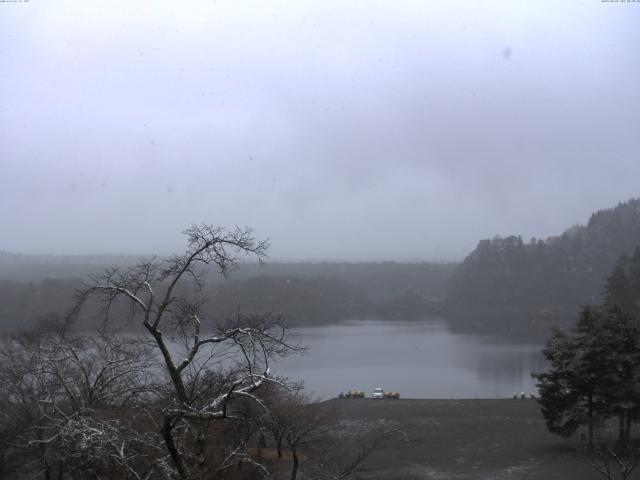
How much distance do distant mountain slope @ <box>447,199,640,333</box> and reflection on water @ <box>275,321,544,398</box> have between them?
48.3ft

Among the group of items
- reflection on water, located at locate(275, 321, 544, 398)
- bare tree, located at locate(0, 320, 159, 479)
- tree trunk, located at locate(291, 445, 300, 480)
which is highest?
bare tree, located at locate(0, 320, 159, 479)

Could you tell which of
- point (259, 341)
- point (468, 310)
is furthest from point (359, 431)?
point (468, 310)

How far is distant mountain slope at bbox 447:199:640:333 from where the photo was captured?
167 feet

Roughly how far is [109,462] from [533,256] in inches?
2183

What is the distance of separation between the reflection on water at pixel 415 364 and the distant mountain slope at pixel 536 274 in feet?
48.3

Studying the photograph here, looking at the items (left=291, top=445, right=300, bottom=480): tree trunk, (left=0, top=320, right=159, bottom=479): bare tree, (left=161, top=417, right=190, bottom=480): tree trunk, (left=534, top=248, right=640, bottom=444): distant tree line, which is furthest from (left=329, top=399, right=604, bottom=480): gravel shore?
(left=161, top=417, right=190, bottom=480): tree trunk

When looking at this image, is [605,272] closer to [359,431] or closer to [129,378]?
[359,431]

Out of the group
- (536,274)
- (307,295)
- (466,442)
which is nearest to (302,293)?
(307,295)

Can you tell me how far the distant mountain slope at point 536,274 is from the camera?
51.0m

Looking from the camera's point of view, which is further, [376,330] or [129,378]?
[376,330]

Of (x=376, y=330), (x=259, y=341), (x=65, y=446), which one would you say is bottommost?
(x=376, y=330)

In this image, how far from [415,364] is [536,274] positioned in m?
31.9

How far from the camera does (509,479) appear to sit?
8.35 meters

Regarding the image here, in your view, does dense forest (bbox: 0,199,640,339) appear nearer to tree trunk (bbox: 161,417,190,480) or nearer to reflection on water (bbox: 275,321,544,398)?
reflection on water (bbox: 275,321,544,398)
